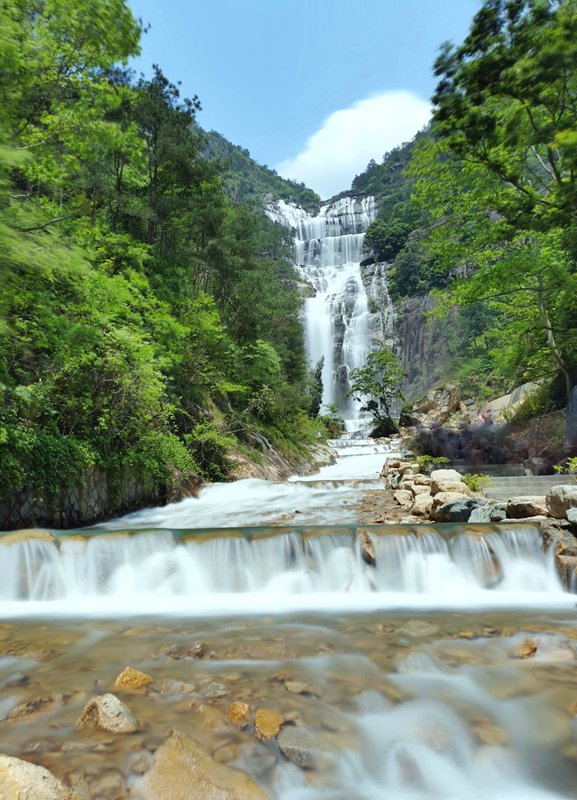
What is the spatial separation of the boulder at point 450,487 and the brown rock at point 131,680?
689cm

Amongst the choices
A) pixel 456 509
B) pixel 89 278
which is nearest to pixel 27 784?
pixel 456 509

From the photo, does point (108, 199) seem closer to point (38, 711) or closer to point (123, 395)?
point (123, 395)

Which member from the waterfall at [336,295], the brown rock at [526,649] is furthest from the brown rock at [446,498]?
the waterfall at [336,295]

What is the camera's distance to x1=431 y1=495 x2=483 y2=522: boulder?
7023mm

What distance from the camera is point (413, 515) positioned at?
26.2 feet

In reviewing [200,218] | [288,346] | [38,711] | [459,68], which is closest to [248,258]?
[200,218]

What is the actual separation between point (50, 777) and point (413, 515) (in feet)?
23.6

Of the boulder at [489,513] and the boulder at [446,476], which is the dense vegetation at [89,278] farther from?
the boulder at [489,513]

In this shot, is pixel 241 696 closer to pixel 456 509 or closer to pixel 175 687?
pixel 175 687

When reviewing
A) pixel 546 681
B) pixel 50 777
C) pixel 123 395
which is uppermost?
pixel 123 395

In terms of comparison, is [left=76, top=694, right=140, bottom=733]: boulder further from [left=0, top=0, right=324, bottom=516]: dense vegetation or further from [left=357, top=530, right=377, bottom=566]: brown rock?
[left=0, top=0, right=324, bottom=516]: dense vegetation

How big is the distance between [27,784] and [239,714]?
1243mm

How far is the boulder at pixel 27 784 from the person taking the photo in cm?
149

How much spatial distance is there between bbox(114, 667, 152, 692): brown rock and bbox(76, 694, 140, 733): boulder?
431 mm
